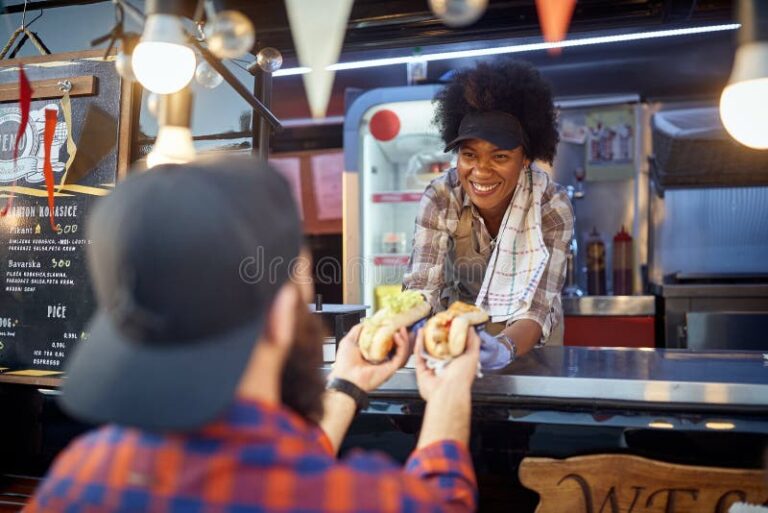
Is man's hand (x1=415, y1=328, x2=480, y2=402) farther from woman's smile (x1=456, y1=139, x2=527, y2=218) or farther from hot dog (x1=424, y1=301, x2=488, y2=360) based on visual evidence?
woman's smile (x1=456, y1=139, x2=527, y2=218)

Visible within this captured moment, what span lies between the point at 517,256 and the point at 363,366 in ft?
4.04

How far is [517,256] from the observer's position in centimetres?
258

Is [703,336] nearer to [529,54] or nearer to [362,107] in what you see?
[529,54]

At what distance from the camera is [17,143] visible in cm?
275

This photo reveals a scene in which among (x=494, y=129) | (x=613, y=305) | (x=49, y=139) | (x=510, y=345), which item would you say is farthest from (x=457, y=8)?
(x=613, y=305)

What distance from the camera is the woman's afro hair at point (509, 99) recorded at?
264 centimetres

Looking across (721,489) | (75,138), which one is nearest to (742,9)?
(721,489)

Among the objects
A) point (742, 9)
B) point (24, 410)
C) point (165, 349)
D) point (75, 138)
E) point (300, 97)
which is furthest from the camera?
point (300, 97)

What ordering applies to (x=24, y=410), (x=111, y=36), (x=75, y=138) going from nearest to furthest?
1. (x=111, y=36)
2. (x=24, y=410)
3. (x=75, y=138)

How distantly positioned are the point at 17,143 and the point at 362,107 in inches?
95.8

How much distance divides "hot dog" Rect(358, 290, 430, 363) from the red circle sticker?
279 cm

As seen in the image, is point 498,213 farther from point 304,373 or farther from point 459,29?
point 304,373

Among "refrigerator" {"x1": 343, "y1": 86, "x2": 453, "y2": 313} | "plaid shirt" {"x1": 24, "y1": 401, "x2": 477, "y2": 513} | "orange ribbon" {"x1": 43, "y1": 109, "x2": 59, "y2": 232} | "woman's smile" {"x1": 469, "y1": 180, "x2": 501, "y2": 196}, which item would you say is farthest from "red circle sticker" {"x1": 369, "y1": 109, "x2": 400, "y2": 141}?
"plaid shirt" {"x1": 24, "y1": 401, "x2": 477, "y2": 513}

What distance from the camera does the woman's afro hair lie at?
264 cm
